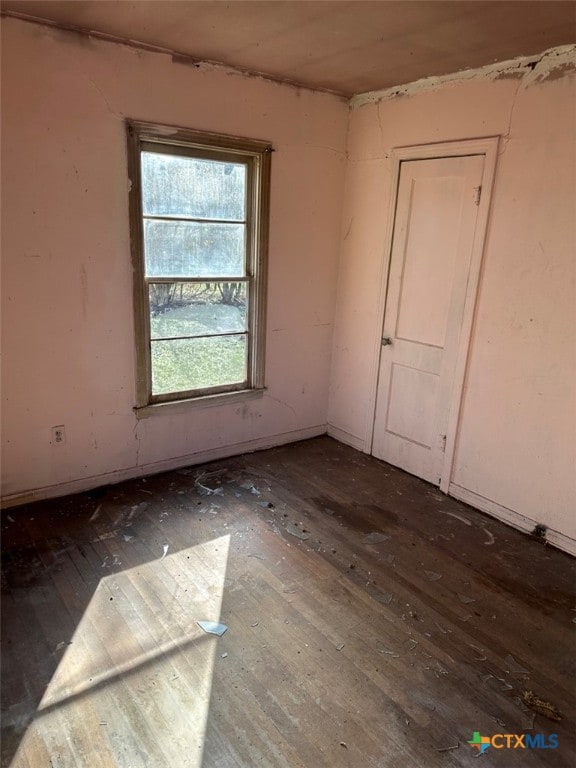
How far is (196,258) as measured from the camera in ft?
11.2

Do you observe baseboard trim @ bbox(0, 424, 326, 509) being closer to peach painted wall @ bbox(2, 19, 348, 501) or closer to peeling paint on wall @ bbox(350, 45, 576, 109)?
peach painted wall @ bbox(2, 19, 348, 501)

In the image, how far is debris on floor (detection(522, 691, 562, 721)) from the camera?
193cm

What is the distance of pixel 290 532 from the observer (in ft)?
9.88

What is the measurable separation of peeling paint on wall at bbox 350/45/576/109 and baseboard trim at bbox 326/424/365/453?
251cm

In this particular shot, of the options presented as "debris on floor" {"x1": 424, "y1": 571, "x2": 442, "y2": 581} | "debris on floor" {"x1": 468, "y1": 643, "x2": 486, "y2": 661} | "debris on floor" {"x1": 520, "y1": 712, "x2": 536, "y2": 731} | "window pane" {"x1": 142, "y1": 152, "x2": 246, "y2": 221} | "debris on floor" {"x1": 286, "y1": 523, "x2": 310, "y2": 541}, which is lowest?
"debris on floor" {"x1": 520, "y1": 712, "x2": 536, "y2": 731}

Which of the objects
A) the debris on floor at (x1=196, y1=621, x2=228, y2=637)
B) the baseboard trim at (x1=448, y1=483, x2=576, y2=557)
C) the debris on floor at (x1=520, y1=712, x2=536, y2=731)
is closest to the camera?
the debris on floor at (x1=520, y1=712, x2=536, y2=731)

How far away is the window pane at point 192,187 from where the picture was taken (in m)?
3.13

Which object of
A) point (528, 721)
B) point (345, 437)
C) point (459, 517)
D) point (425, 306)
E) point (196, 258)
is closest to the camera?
point (528, 721)

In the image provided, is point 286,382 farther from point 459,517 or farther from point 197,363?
point 459,517

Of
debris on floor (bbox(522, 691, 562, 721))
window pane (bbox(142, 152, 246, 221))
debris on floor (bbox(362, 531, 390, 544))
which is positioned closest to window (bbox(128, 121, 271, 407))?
window pane (bbox(142, 152, 246, 221))

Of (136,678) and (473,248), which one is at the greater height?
(473,248)

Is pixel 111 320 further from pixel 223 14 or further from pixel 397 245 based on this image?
pixel 397 245

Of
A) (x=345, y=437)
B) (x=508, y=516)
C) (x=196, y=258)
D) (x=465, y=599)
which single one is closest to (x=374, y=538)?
(x=465, y=599)

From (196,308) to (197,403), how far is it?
0.66m
